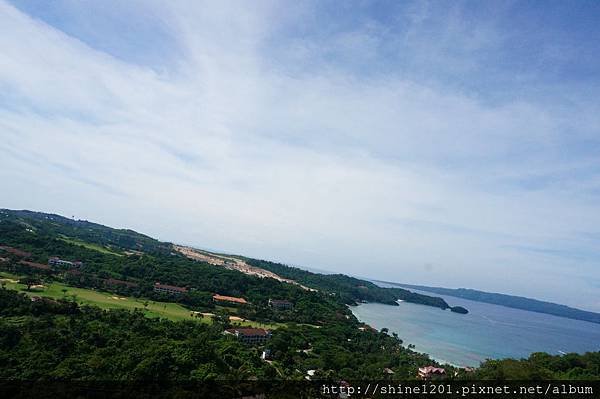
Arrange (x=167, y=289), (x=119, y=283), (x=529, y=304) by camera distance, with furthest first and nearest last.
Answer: (x=529, y=304) < (x=167, y=289) < (x=119, y=283)

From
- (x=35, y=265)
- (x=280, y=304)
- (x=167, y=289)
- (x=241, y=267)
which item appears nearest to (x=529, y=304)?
(x=241, y=267)

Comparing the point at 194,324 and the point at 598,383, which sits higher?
the point at 598,383

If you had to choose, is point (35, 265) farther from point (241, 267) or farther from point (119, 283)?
point (241, 267)

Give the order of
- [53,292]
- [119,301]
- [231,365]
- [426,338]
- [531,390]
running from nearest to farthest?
[531,390] → [231,365] → [53,292] → [119,301] → [426,338]

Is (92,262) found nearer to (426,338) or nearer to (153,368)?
(153,368)

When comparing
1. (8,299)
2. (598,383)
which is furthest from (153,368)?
(598,383)

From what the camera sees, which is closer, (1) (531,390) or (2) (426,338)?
(1) (531,390)
